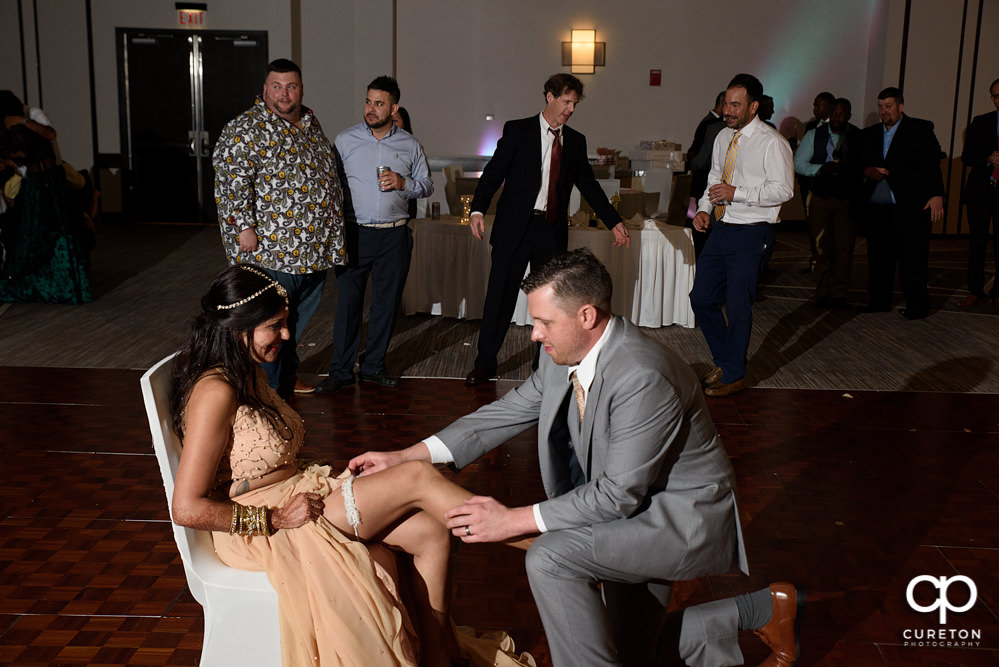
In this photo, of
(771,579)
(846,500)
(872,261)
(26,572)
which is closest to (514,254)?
(846,500)

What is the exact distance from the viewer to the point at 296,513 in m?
2.12

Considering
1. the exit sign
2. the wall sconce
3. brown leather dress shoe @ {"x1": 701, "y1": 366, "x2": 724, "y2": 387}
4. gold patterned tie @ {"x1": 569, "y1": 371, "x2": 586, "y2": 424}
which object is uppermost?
the exit sign

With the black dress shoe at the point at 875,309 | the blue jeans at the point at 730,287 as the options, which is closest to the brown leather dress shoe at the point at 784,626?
the blue jeans at the point at 730,287

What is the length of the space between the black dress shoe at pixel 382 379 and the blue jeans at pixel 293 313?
1.29ft

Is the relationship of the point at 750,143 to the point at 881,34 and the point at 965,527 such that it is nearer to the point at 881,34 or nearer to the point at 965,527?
the point at 965,527

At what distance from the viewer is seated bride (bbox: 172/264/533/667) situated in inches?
79.1

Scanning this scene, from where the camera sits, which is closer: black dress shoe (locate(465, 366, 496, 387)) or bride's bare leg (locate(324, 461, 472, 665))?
bride's bare leg (locate(324, 461, 472, 665))

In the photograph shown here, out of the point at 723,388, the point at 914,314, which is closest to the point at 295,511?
the point at 723,388

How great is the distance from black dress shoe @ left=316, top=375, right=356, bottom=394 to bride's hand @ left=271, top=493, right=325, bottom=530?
8.81 ft

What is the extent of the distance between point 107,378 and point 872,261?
5.12m

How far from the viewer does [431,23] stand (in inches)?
452

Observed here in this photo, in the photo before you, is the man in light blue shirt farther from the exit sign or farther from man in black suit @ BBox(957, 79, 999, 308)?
the exit sign

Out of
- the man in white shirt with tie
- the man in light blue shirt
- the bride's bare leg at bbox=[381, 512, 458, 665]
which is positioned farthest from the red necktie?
the bride's bare leg at bbox=[381, 512, 458, 665]

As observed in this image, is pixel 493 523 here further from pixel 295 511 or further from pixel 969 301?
pixel 969 301
